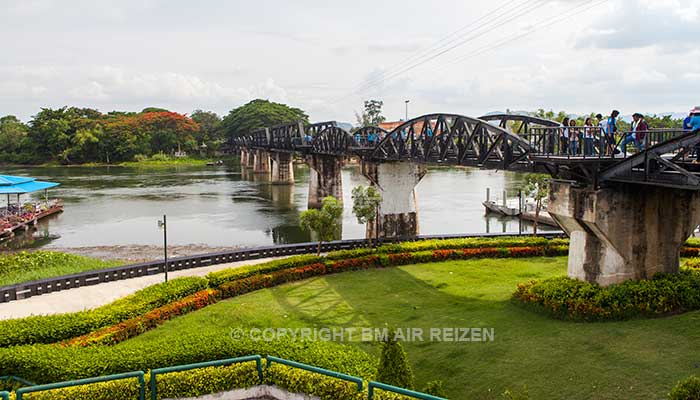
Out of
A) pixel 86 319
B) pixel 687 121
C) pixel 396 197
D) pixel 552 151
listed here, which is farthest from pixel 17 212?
pixel 687 121

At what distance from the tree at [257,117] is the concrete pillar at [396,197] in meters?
92.7

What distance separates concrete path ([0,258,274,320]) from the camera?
21.9m

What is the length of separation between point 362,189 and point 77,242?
27.0 meters

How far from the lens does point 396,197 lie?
42938 mm

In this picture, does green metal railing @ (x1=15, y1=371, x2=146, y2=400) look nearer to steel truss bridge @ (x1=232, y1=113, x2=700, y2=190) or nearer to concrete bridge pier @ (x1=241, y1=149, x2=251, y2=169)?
steel truss bridge @ (x1=232, y1=113, x2=700, y2=190)

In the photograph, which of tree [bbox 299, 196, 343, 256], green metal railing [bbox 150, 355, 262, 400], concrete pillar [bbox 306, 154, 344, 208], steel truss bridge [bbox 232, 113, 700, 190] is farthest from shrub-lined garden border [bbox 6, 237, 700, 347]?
concrete pillar [bbox 306, 154, 344, 208]

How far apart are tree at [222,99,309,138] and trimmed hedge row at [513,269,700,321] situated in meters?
117

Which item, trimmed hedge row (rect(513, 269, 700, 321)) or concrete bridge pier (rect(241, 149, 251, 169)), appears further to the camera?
concrete bridge pier (rect(241, 149, 251, 169))

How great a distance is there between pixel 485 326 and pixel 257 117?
121 metres

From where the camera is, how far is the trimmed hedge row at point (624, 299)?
18750 mm

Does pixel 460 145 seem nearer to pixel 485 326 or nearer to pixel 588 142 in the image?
pixel 588 142

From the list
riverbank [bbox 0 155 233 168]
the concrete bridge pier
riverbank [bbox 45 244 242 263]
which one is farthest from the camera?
the concrete bridge pier

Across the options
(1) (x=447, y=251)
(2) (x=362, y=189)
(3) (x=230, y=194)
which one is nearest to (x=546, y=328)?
(1) (x=447, y=251)

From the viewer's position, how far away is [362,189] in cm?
3206
